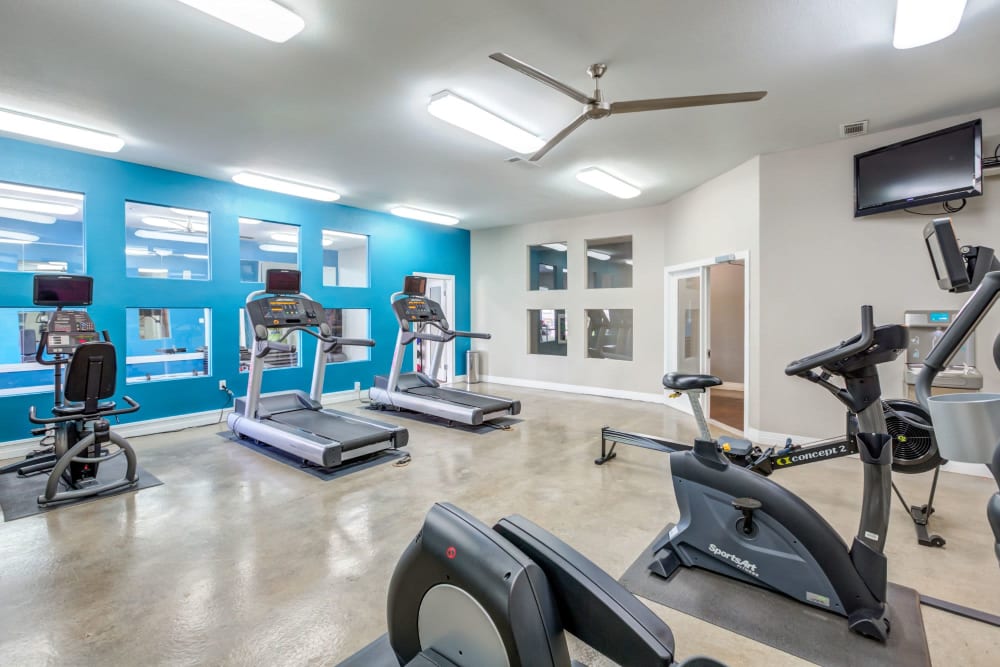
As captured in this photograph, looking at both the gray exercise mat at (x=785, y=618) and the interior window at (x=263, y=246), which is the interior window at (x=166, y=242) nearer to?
the interior window at (x=263, y=246)

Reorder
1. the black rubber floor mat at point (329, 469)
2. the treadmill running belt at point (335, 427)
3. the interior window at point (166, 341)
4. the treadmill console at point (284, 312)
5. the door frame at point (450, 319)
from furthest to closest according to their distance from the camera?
the door frame at point (450, 319) < the interior window at point (166, 341) < the treadmill console at point (284, 312) < the treadmill running belt at point (335, 427) < the black rubber floor mat at point (329, 469)

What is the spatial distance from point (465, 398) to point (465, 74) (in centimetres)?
379

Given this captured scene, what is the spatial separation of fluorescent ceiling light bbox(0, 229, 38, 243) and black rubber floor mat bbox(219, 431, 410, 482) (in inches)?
242

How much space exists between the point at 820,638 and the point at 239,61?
431cm

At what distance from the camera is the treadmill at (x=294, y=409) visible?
4070 millimetres

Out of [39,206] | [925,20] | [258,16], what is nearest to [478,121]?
[258,16]

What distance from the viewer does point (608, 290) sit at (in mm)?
7375

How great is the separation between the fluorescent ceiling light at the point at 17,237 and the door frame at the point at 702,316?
10.1 m

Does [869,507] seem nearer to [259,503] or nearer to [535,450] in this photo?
[535,450]

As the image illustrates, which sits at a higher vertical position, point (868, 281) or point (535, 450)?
point (868, 281)

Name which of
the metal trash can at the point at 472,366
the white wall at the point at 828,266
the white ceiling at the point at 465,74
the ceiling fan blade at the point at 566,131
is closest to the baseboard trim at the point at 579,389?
the metal trash can at the point at 472,366

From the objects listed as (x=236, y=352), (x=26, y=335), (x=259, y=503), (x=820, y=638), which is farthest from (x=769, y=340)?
(x=26, y=335)

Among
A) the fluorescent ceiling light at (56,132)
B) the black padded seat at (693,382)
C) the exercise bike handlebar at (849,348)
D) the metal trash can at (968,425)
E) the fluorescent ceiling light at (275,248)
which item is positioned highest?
the fluorescent ceiling light at (275,248)

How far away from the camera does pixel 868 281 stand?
407 centimetres
